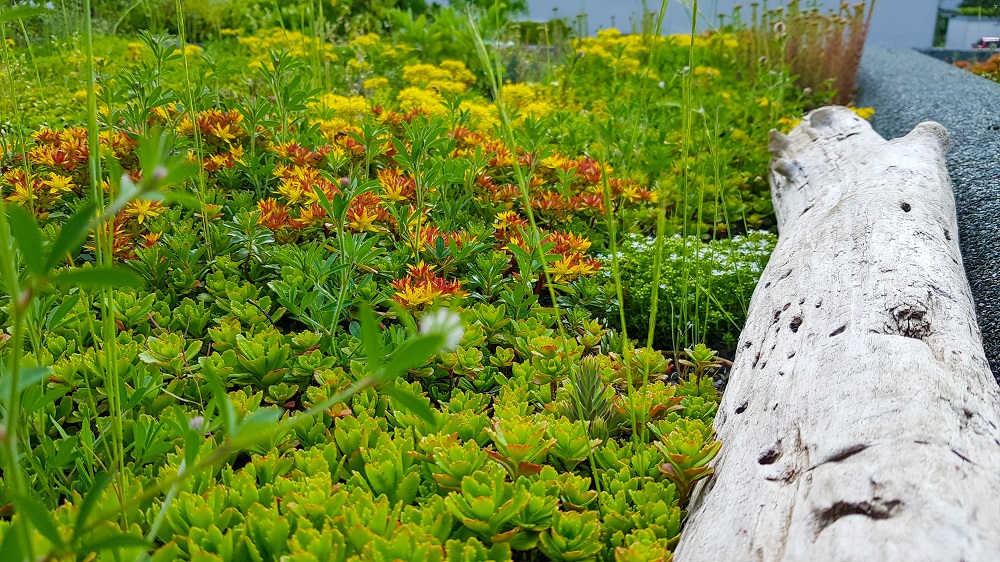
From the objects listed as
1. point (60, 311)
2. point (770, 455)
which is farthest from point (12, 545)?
point (770, 455)

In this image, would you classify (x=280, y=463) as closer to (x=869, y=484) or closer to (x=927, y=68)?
(x=869, y=484)

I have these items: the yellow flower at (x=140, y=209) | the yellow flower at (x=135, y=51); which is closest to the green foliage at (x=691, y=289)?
the yellow flower at (x=140, y=209)

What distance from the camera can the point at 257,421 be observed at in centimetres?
55

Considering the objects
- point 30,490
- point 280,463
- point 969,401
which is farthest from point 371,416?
point 969,401

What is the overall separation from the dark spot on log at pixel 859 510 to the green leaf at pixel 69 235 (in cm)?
99

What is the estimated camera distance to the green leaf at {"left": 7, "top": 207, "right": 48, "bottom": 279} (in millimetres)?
544

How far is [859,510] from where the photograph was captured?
38.4 inches

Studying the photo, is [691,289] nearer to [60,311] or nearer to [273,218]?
[273,218]

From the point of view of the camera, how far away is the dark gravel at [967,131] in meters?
2.29

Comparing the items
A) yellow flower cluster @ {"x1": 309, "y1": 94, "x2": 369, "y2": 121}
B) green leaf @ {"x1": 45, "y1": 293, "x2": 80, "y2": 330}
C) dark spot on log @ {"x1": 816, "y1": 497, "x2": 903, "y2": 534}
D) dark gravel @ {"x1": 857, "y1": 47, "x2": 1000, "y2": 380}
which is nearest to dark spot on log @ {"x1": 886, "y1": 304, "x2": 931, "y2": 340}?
dark spot on log @ {"x1": 816, "y1": 497, "x2": 903, "y2": 534}

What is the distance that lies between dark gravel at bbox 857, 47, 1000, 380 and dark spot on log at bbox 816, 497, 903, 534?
1325 millimetres

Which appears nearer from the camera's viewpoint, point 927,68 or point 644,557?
point 644,557

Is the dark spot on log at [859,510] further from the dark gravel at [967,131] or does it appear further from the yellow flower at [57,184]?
the yellow flower at [57,184]

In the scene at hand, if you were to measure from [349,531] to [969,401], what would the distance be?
3.55ft
